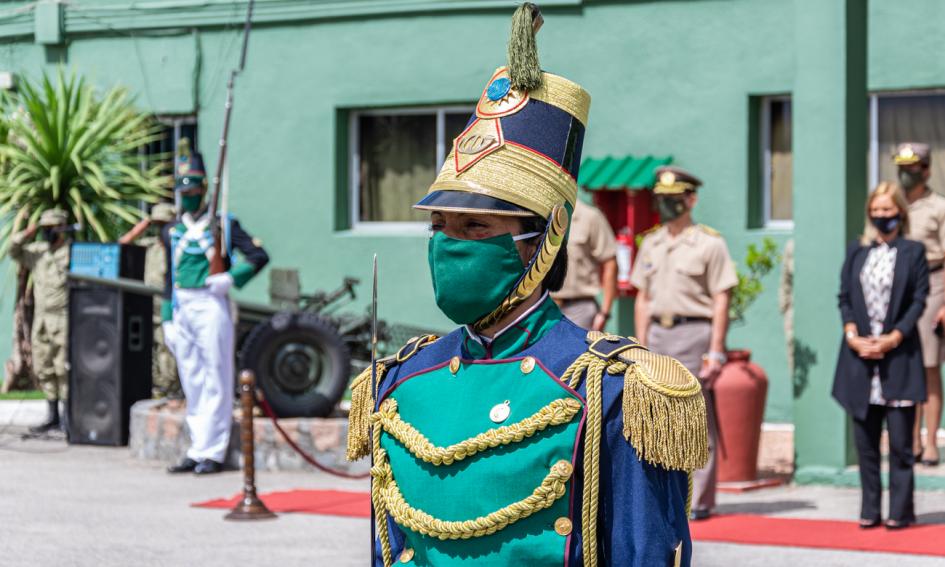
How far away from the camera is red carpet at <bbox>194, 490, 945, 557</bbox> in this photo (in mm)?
8461

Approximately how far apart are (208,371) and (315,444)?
0.92 metres

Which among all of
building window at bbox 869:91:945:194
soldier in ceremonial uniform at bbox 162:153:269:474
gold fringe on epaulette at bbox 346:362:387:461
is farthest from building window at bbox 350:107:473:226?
gold fringe on epaulette at bbox 346:362:387:461

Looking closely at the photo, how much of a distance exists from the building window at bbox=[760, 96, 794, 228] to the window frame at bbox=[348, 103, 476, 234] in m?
3.01

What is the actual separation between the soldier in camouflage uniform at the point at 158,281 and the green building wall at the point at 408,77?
1.07 m

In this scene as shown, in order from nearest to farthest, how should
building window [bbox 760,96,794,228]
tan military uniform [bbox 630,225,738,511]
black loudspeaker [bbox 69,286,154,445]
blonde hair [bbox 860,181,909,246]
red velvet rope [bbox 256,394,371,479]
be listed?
blonde hair [bbox 860,181,909,246] → tan military uniform [bbox 630,225,738,511] → red velvet rope [bbox 256,394,371,479] → black loudspeaker [bbox 69,286,154,445] → building window [bbox 760,96,794,228]

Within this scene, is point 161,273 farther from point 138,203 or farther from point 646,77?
point 646,77

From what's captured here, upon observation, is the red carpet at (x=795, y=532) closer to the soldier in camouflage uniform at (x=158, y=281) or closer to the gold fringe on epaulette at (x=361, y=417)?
the gold fringe on epaulette at (x=361, y=417)

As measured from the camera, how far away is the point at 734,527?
906cm

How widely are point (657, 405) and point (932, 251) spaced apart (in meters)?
8.67

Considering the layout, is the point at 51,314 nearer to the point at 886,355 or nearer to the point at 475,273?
the point at 886,355

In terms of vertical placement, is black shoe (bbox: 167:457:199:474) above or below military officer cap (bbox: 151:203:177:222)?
below

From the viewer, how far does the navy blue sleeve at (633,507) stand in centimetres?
301

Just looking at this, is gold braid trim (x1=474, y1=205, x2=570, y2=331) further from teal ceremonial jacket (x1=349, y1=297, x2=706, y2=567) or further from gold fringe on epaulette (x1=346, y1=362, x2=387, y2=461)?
gold fringe on epaulette (x1=346, y1=362, x2=387, y2=461)

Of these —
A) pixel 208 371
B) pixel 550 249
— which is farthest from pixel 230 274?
pixel 550 249
